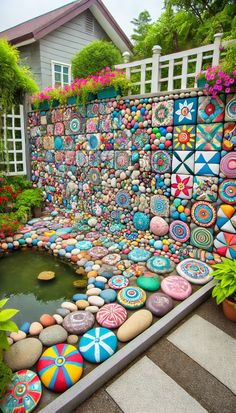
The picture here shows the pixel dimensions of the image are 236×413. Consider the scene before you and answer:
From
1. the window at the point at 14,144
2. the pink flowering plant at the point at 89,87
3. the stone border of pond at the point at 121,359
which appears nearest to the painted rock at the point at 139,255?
the stone border of pond at the point at 121,359

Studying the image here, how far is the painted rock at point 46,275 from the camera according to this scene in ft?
10.2

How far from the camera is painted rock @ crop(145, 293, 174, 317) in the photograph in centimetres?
228

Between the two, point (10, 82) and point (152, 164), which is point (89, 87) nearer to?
point (152, 164)

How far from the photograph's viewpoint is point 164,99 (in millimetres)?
Answer: 3135

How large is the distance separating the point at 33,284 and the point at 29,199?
225 centimetres

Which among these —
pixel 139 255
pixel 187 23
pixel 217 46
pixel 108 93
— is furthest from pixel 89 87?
pixel 187 23

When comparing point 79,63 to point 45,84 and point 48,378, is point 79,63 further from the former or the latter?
point 48,378

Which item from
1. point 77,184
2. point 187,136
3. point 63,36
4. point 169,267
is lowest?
point 169,267

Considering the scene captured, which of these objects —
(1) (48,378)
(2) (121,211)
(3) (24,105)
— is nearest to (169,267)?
(2) (121,211)

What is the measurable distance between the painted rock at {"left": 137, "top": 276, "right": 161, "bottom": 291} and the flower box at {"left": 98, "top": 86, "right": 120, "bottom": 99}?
8.51 ft

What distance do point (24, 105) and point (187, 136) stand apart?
3782 mm

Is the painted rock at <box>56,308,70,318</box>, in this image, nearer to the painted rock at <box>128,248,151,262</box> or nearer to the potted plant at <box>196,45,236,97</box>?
the painted rock at <box>128,248,151,262</box>

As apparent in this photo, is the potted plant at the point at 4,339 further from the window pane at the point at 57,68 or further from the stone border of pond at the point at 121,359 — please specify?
the window pane at the point at 57,68

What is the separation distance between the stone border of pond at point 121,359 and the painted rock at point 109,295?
1.73ft
